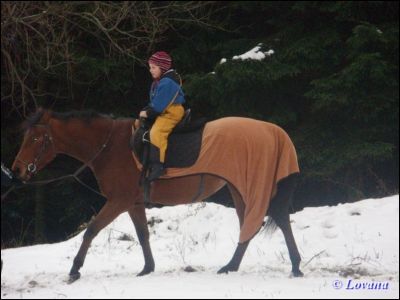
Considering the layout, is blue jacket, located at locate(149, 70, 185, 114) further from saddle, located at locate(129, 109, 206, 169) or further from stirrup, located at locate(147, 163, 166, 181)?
stirrup, located at locate(147, 163, 166, 181)

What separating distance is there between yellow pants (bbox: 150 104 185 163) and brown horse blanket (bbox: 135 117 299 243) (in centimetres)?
31

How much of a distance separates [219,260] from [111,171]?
227 centimetres

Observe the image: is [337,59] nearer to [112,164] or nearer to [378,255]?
[378,255]

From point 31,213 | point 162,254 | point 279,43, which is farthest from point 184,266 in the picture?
point 31,213

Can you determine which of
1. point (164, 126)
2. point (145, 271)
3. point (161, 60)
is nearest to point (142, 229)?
point (145, 271)

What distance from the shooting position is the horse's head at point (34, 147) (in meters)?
5.86

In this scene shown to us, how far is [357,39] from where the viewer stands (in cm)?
1058

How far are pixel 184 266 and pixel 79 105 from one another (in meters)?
7.93

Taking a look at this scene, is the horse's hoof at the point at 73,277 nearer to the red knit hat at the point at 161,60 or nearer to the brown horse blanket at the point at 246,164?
the brown horse blanket at the point at 246,164

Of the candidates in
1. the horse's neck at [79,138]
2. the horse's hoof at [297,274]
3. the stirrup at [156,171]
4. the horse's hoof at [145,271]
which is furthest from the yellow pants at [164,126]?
the horse's hoof at [297,274]

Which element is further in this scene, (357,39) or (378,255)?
(357,39)

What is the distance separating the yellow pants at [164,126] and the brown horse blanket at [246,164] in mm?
312

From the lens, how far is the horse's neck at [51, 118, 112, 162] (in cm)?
604

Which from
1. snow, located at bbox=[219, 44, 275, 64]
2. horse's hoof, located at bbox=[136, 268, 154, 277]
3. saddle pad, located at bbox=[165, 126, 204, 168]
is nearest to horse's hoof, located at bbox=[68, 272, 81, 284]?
horse's hoof, located at bbox=[136, 268, 154, 277]
